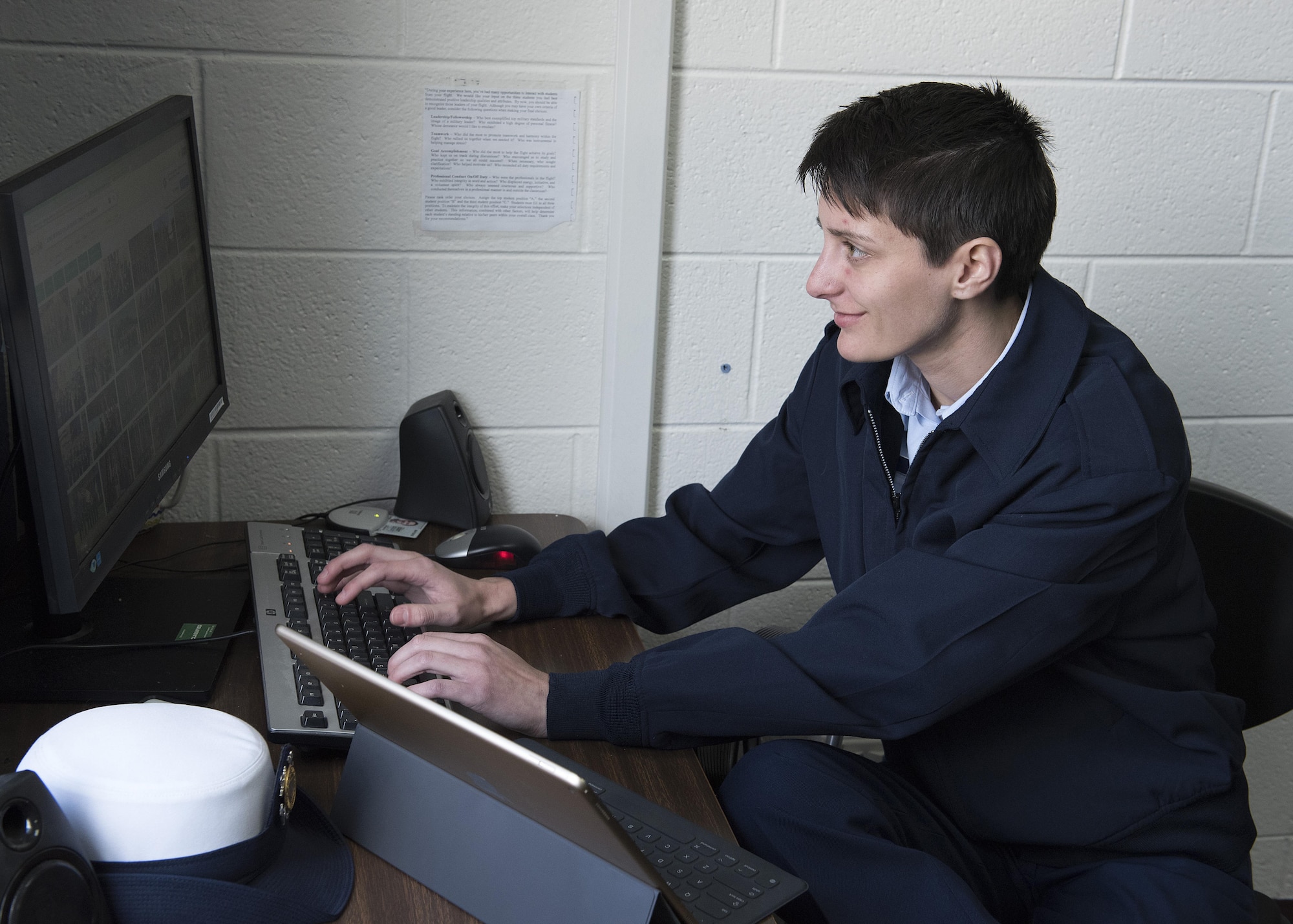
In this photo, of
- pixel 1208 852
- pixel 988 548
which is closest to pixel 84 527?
pixel 988 548

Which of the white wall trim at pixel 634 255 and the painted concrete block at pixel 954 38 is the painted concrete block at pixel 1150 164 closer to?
the painted concrete block at pixel 954 38

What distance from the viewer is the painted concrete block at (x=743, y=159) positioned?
1623mm

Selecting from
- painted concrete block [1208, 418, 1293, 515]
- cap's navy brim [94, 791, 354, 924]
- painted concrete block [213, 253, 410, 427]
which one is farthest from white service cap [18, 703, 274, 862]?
painted concrete block [1208, 418, 1293, 515]

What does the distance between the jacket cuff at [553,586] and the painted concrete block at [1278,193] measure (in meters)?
1.24

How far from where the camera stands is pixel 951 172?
1204mm

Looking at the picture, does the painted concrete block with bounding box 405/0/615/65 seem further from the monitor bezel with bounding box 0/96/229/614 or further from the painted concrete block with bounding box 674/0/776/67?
the monitor bezel with bounding box 0/96/229/614

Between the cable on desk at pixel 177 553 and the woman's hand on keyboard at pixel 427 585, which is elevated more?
the woman's hand on keyboard at pixel 427 585

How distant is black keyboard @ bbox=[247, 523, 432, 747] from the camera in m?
0.96

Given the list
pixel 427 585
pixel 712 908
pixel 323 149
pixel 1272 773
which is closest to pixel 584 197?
pixel 323 149

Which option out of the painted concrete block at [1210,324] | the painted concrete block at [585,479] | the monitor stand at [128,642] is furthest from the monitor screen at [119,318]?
the painted concrete block at [1210,324]

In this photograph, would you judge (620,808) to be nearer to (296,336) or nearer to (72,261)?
(72,261)

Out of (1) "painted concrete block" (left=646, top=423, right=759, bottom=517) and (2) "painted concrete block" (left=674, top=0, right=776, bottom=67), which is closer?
(2) "painted concrete block" (left=674, top=0, right=776, bottom=67)

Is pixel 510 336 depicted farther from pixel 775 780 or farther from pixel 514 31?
pixel 775 780

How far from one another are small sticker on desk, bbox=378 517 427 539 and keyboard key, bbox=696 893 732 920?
2.71 ft
